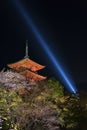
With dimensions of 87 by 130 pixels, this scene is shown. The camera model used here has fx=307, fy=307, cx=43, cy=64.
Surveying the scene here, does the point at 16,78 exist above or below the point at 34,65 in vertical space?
below

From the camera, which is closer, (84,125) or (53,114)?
(53,114)

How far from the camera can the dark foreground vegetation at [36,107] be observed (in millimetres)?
19625

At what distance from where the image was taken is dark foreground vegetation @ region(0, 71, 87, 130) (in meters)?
19.6

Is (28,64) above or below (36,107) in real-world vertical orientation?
above

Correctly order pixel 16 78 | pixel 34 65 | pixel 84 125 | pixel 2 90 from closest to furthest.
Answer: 1. pixel 2 90
2. pixel 16 78
3. pixel 84 125
4. pixel 34 65

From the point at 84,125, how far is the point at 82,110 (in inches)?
57.5

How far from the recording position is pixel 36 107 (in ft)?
72.7

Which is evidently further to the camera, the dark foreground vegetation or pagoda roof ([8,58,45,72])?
pagoda roof ([8,58,45,72])

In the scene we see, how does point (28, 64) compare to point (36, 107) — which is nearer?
point (36, 107)

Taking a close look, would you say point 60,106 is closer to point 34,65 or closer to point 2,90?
point 2,90

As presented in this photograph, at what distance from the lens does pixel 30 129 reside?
72.0 feet

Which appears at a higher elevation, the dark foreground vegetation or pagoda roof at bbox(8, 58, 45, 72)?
pagoda roof at bbox(8, 58, 45, 72)

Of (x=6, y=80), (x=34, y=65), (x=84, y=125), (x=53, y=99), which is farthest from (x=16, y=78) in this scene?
(x=34, y=65)

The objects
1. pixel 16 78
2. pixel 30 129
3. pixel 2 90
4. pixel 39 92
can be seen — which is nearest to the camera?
pixel 2 90
